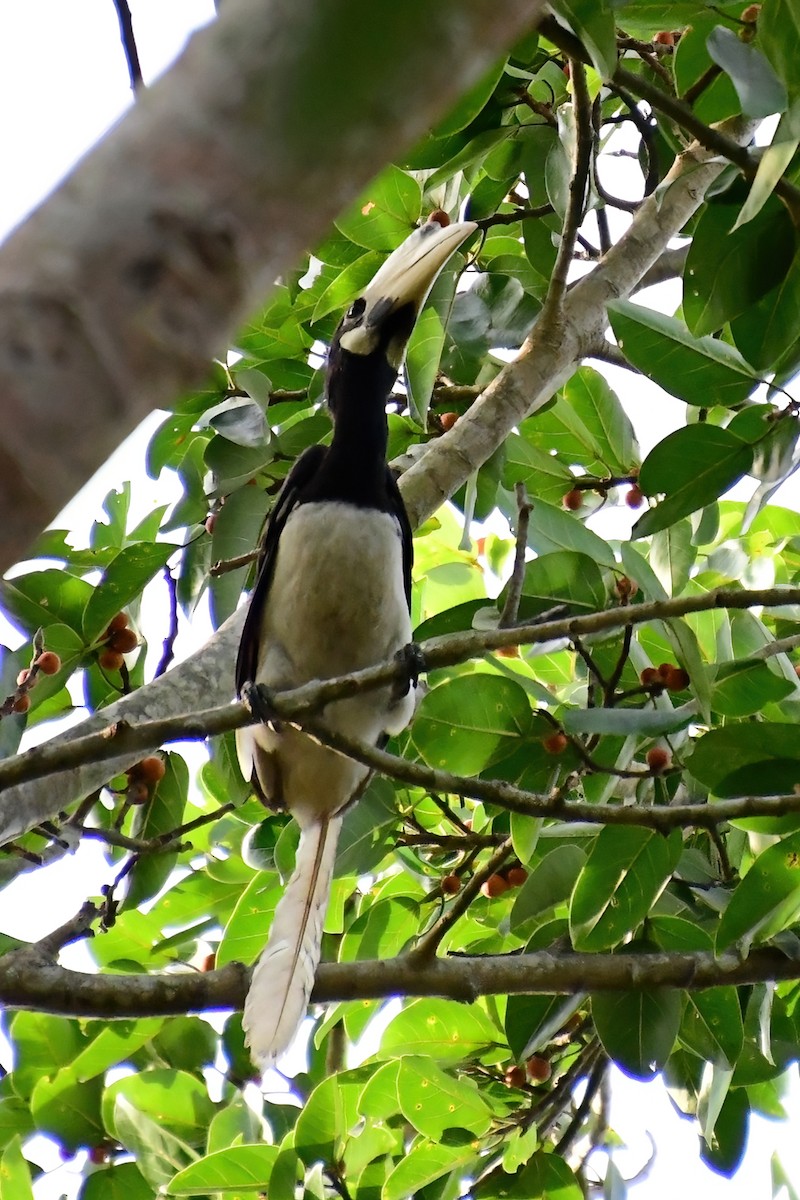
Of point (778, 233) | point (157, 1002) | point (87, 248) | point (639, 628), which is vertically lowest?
point (87, 248)

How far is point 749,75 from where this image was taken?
1.60 m

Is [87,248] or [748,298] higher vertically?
[748,298]

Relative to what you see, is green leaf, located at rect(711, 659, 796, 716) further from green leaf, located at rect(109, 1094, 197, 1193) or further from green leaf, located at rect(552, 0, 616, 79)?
green leaf, located at rect(109, 1094, 197, 1193)

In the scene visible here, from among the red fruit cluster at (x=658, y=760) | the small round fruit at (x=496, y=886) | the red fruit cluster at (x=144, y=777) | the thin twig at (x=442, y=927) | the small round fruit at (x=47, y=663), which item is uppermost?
the small round fruit at (x=47, y=663)

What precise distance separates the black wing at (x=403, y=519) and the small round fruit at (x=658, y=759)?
26.3 inches

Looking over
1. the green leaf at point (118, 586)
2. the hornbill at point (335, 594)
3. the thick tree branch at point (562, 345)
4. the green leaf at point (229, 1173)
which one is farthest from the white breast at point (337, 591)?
the green leaf at point (229, 1173)

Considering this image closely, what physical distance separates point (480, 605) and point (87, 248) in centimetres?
180

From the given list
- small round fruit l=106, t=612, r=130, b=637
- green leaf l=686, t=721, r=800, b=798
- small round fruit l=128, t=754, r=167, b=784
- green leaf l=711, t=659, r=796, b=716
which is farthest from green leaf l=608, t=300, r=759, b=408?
small round fruit l=128, t=754, r=167, b=784

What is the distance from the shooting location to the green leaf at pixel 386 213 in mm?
2410

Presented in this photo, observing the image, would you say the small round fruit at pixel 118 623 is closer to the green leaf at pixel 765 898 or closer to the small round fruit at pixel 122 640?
the small round fruit at pixel 122 640

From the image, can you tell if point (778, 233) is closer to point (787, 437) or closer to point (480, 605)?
point (787, 437)

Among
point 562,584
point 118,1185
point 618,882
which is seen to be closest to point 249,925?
point 118,1185

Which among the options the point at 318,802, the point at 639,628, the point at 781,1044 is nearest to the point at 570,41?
the point at 639,628

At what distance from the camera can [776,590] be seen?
5.69ft
